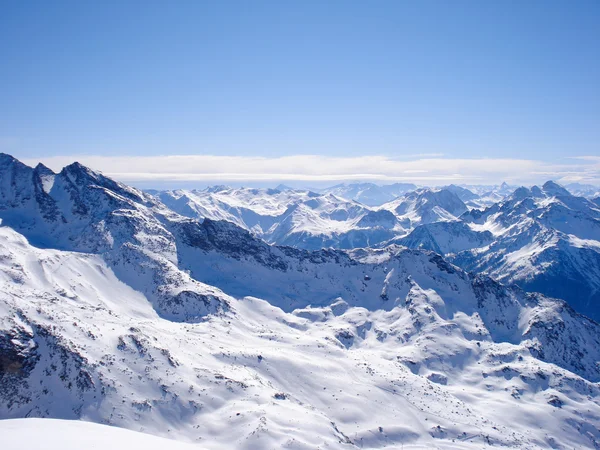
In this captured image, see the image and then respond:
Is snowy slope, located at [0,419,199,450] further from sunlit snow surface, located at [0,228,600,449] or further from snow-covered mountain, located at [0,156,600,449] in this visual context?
sunlit snow surface, located at [0,228,600,449]

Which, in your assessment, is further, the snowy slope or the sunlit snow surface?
the sunlit snow surface

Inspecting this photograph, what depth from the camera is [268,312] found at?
19238cm

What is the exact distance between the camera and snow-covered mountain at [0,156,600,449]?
96.2 meters

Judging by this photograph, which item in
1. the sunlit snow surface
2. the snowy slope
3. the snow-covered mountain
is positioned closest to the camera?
the snowy slope

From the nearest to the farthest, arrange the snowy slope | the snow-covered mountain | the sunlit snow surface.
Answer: the snowy slope, the snow-covered mountain, the sunlit snow surface

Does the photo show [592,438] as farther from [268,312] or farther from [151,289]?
[151,289]

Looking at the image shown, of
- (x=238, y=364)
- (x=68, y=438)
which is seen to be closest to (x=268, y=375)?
(x=238, y=364)

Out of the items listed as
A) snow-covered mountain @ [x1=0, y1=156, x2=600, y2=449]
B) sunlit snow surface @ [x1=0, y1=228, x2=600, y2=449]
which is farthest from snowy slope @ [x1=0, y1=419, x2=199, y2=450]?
sunlit snow surface @ [x1=0, y1=228, x2=600, y2=449]

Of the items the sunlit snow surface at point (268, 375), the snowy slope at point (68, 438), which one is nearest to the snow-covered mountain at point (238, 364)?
the sunlit snow surface at point (268, 375)

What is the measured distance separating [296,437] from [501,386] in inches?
4333

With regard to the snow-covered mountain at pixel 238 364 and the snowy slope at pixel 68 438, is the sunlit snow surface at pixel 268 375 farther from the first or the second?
the snowy slope at pixel 68 438

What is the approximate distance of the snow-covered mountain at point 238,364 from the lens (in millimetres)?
96188

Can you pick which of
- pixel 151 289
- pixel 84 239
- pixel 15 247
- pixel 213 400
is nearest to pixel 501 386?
pixel 213 400

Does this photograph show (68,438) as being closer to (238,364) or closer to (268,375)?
(238,364)
